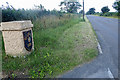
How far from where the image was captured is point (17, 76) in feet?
11.3

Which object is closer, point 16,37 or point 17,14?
point 16,37

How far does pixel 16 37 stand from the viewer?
14.4ft

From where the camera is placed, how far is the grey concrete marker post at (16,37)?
4.29 meters

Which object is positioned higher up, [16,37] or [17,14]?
[17,14]

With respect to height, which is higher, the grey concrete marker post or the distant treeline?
the distant treeline

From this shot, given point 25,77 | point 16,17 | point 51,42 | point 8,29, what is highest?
point 16,17

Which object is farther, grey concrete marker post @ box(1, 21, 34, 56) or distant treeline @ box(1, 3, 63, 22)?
distant treeline @ box(1, 3, 63, 22)

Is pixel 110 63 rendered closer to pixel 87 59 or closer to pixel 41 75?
pixel 87 59

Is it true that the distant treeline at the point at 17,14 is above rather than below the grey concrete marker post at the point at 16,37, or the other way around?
above

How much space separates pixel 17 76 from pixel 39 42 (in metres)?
3.09

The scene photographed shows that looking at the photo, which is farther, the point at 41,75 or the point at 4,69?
the point at 4,69

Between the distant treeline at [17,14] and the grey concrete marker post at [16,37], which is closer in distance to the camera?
the grey concrete marker post at [16,37]

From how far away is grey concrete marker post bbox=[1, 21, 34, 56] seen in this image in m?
4.29

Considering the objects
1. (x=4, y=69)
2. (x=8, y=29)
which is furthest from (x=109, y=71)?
(x=8, y=29)
